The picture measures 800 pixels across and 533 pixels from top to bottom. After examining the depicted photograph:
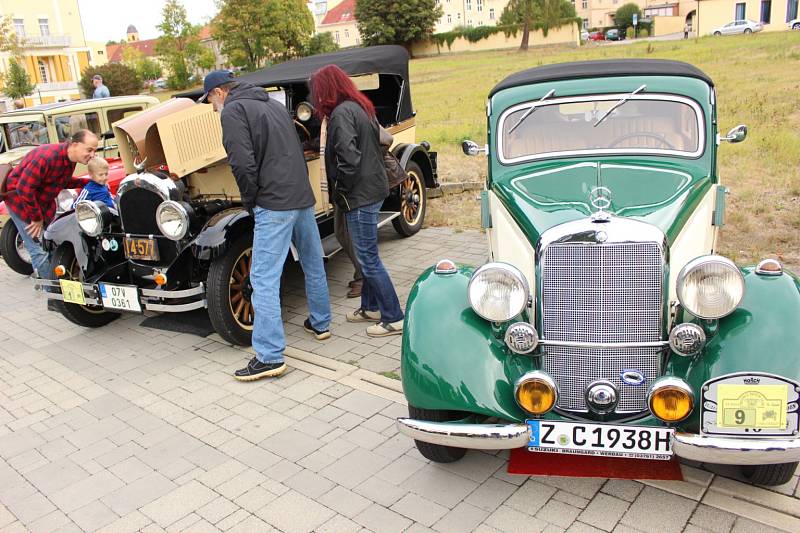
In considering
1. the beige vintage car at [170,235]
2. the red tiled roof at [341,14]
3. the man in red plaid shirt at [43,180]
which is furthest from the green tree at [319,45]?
the beige vintage car at [170,235]

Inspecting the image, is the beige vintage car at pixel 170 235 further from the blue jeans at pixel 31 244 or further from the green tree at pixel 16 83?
the green tree at pixel 16 83

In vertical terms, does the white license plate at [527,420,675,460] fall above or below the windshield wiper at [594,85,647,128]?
below

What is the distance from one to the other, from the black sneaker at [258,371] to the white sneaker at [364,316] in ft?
3.37

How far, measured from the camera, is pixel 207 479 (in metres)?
3.44

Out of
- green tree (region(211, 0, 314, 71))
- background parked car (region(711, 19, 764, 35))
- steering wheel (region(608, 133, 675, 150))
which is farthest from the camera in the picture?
green tree (region(211, 0, 314, 71))

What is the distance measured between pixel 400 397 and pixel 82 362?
2707mm

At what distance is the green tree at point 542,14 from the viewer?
168ft

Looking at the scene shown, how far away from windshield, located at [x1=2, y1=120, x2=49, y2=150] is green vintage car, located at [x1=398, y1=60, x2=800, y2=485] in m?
7.29

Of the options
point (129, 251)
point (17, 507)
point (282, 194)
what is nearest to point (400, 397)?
point (282, 194)

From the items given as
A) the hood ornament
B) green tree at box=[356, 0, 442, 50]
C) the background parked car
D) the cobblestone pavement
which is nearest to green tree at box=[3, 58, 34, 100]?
green tree at box=[356, 0, 442, 50]

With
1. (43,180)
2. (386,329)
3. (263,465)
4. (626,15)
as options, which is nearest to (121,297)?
(43,180)

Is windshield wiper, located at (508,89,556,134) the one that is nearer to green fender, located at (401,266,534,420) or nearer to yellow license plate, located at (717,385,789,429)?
green fender, located at (401,266,534,420)

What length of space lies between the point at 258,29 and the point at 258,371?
57365 mm

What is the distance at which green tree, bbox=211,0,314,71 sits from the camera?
56.5 meters
